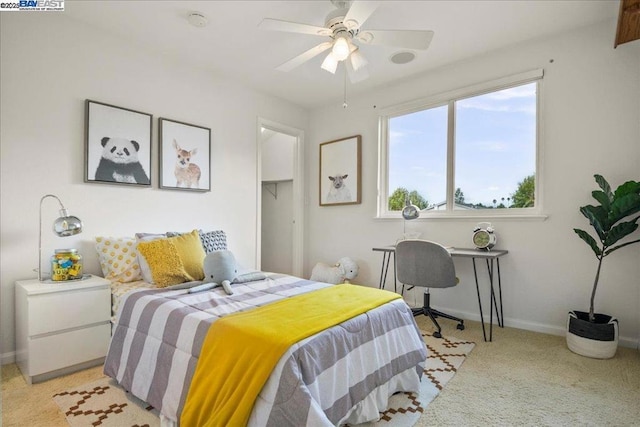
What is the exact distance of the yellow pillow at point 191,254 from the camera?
2.43 m

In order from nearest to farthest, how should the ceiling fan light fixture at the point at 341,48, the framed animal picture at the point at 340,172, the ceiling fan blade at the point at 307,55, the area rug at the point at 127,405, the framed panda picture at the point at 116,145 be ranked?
the area rug at the point at 127,405 → the ceiling fan light fixture at the point at 341,48 → the ceiling fan blade at the point at 307,55 → the framed panda picture at the point at 116,145 → the framed animal picture at the point at 340,172

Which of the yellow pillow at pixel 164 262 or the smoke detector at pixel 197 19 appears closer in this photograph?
the yellow pillow at pixel 164 262

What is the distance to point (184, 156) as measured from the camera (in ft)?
10.7

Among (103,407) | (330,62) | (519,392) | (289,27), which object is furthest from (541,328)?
(103,407)

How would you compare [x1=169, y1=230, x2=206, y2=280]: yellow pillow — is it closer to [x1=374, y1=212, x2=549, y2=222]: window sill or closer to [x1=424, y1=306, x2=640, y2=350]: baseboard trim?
[x1=374, y1=212, x2=549, y2=222]: window sill

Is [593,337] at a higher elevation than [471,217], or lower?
lower

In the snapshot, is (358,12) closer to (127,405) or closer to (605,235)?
(605,235)

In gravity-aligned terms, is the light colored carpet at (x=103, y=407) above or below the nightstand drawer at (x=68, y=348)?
below

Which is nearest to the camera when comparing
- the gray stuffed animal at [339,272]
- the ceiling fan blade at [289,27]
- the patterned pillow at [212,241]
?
the ceiling fan blade at [289,27]

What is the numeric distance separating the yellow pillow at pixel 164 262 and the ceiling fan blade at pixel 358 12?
202cm

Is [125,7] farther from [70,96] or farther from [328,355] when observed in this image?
[328,355]

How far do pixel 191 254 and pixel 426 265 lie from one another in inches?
77.5

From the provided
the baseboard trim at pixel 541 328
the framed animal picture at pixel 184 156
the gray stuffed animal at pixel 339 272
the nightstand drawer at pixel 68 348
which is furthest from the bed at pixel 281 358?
the gray stuffed animal at pixel 339 272

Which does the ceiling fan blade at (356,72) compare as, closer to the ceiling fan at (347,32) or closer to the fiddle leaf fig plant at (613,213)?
the ceiling fan at (347,32)
